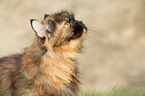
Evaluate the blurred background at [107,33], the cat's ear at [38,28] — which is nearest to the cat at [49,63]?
the cat's ear at [38,28]

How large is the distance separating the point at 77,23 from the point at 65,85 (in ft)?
2.79

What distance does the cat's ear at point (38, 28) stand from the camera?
295 centimetres

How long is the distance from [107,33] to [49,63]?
636cm

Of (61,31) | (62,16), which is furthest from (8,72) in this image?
(62,16)

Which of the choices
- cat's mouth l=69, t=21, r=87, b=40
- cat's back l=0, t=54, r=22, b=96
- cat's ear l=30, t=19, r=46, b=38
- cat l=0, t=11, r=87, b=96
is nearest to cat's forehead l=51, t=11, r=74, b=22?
cat l=0, t=11, r=87, b=96

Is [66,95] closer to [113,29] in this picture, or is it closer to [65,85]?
[65,85]

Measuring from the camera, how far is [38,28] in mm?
3035

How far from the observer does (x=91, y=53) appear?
9.11 m

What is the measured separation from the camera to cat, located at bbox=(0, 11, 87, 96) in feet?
10.1

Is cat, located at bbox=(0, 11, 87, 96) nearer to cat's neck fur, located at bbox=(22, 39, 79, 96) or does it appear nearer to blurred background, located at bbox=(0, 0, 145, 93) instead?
cat's neck fur, located at bbox=(22, 39, 79, 96)

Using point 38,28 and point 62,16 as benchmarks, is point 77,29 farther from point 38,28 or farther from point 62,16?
point 38,28

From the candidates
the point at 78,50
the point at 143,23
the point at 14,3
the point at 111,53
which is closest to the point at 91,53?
the point at 111,53

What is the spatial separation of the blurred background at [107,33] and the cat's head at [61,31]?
5.12 metres

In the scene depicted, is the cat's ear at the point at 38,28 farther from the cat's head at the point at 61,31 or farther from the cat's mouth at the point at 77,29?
the cat's mouth at the point at 77,29
